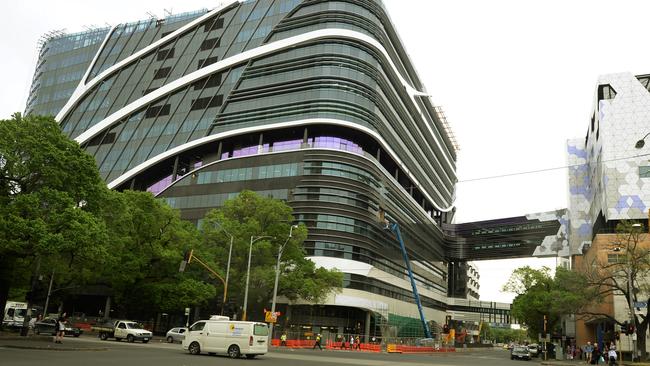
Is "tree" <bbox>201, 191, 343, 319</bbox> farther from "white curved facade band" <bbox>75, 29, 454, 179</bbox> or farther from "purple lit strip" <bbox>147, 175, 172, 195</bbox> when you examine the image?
"purple lit strip" <bbox>147, 175, 172, 195</bbox>

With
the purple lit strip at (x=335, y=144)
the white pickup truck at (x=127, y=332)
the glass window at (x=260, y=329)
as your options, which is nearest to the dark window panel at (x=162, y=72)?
the purple lit strip at (x=335, y=144)

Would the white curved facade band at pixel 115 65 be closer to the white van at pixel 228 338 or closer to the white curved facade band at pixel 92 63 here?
the white curved facade band at pixel 92 63

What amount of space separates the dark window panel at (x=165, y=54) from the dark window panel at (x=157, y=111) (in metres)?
10.2

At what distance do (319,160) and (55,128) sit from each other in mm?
45514

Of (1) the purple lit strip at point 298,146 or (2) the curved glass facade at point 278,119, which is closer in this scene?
(2) the curved glass facade at point 278,119

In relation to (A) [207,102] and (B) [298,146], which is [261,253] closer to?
(B) [298,146]

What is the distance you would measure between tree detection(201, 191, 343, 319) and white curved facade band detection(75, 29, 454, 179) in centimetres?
3719

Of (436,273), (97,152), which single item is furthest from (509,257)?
(97,152)

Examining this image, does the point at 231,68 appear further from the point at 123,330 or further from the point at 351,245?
the point at 123,330

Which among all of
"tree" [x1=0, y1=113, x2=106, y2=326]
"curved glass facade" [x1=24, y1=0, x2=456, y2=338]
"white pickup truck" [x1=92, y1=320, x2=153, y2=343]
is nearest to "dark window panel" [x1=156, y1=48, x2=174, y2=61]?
→ "curved glass facade" [x1=24, y1=0, x2=456, y2=338]

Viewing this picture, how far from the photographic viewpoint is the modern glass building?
77938mm

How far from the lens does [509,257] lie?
A: 426 feet

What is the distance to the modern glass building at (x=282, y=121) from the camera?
7794 centimetres

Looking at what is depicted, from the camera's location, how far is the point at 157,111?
95312mm
